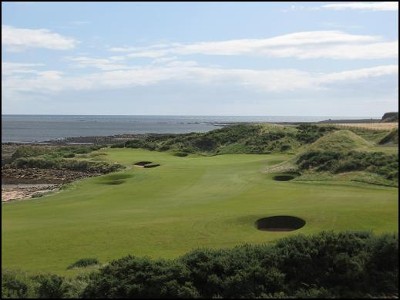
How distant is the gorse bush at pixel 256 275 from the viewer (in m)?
9.32

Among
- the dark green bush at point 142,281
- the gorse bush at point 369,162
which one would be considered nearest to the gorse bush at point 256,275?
the dark green bush at point 142,281

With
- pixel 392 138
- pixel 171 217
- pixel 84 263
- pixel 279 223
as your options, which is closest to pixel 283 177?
pixel 279 223

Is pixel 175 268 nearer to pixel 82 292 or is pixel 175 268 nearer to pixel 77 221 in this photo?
pixel 82 292

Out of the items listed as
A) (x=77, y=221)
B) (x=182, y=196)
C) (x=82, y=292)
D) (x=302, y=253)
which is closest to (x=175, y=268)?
(x=82, y=292)

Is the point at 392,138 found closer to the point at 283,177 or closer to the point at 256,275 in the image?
the point at 256,275

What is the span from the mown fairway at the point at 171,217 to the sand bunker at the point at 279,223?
0.38 meters

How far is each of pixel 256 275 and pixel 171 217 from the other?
1347 cm

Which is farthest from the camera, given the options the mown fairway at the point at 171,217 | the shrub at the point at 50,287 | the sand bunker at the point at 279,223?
the sand bunker at the point at 279,223

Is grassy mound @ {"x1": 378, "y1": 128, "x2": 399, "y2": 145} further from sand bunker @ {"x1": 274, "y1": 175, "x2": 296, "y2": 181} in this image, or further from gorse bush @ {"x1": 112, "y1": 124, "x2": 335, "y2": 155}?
gorse bush @ {"x1": 112, "y1": 124, "x2": 335, "y2": 155}

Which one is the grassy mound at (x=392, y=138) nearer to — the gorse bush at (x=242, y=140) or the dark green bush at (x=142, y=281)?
the dark green bush at (x=142, y=281)

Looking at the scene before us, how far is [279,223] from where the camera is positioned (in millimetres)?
21672

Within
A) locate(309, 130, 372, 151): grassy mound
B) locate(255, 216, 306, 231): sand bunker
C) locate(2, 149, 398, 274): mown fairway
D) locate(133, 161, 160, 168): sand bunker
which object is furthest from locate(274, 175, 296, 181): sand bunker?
locate(133, 161, 160, 168): sand bunker

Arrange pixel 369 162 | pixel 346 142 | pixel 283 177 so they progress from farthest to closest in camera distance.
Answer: pixel 283 177
pixel 346 142
pixel 369 162

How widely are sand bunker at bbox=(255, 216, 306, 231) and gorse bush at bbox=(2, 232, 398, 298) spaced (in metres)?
9.17
